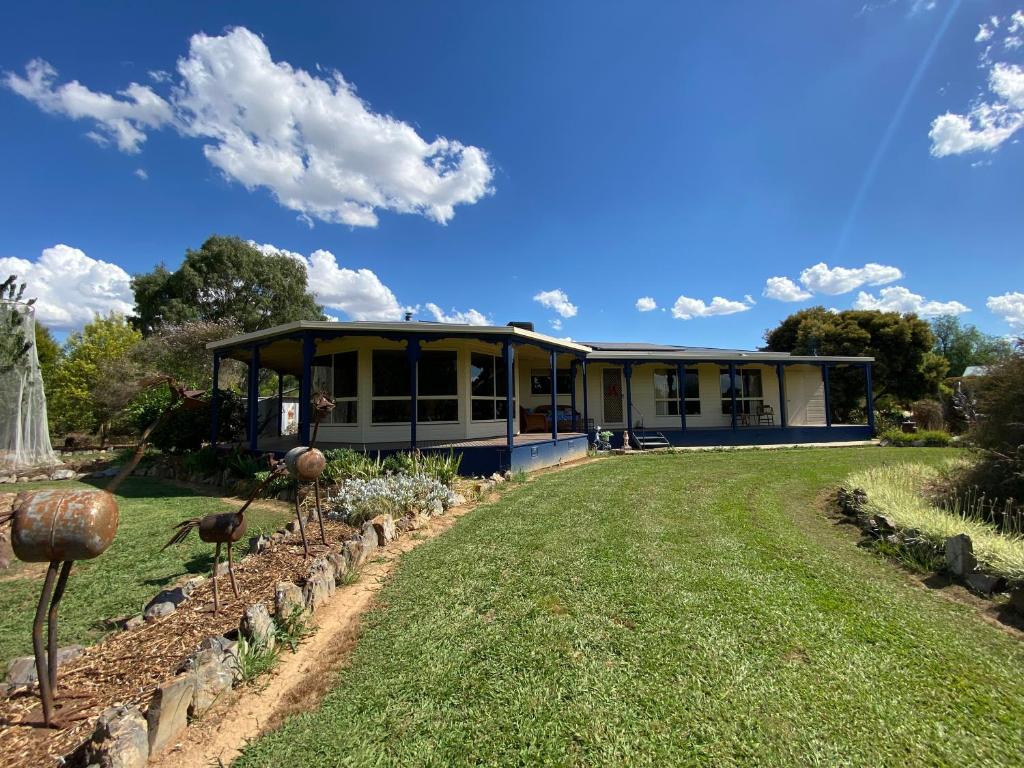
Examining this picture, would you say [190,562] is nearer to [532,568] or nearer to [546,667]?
[532,568]

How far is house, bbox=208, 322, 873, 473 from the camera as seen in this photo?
9.52 m

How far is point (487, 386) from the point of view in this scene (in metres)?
11.6

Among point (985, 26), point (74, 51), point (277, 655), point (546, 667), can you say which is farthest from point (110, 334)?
point (985, 26)

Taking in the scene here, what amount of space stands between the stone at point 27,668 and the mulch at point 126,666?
63 mm

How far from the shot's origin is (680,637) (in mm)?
2980

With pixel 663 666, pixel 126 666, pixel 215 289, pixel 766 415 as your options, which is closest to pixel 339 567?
pixel 126 666

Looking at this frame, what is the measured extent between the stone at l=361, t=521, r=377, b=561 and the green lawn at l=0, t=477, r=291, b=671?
5.40 ft

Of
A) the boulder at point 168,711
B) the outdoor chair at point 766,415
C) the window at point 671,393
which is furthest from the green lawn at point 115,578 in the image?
the outdoor chair at point 766,415

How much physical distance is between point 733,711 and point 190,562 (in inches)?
216

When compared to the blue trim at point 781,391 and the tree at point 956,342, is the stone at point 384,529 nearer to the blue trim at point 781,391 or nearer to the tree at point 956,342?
the blue trim at point 781,391

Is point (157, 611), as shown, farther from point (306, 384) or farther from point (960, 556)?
point (960, 556)

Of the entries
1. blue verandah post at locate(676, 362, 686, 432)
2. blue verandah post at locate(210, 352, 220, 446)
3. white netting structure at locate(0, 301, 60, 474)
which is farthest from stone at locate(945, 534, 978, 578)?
white netting structure at locate(0, 301, 60, 474)

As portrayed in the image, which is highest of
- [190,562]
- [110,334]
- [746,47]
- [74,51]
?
[746,47]

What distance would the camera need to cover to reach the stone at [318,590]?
11.6 feet
